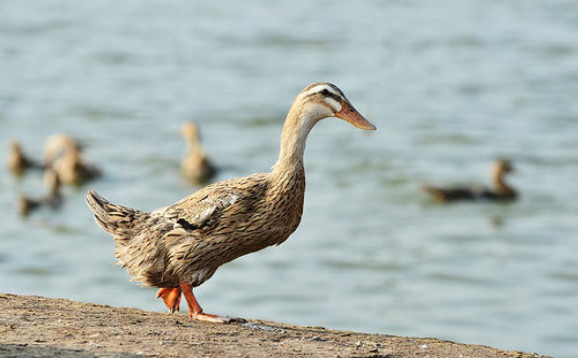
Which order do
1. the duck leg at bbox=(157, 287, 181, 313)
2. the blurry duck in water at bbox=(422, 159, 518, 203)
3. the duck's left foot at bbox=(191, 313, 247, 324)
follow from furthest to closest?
the blurry duck in water at bbox=(422, 159, 518, 203) < the duck leg at bbox=(157, 287, 181, 313) < the duck's left foot at bbox=(191, 313, 247, 324)

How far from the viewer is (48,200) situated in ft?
62.1

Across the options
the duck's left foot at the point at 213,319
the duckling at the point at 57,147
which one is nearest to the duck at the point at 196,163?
the duckling at the point at 57,147

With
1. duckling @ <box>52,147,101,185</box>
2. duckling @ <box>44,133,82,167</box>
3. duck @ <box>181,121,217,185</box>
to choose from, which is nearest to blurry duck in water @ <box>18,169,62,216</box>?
duckling @ <box>52,147,101,185</box>

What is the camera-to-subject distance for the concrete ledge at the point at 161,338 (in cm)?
615

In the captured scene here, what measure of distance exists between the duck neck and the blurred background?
6.62 metres

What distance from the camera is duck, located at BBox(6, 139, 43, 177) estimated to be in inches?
814

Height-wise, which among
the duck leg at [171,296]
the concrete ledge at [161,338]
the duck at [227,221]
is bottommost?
the concrete ledge at [161,338]

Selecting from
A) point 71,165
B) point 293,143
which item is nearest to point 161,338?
point 293,143

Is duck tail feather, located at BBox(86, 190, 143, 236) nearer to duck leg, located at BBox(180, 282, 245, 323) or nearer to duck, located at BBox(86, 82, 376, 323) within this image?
duck, located at BBox(86, 82, 376, 323)

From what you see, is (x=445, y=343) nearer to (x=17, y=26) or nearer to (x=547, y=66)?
(x=547, y=66)

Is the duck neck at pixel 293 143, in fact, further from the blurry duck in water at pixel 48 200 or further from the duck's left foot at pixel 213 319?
the blurry duck in water at pixel 48 200

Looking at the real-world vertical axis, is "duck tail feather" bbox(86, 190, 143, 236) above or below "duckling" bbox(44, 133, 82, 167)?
below

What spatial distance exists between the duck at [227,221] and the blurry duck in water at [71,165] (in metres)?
13.0

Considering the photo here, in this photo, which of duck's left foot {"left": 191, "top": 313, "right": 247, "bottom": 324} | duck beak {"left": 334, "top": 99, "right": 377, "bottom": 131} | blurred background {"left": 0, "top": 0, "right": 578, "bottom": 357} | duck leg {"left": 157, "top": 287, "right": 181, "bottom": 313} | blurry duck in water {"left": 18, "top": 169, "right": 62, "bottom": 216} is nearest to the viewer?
duck's left foot {"left": 191, "top": 313, "right": 247, "bottom": 324}
